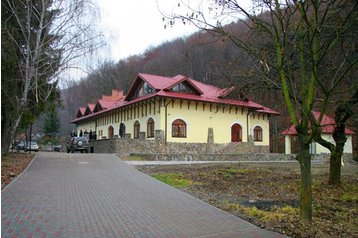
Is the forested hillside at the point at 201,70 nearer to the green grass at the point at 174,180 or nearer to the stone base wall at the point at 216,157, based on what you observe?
the stone base wall at the point at 216,157

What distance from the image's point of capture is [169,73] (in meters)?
56.2

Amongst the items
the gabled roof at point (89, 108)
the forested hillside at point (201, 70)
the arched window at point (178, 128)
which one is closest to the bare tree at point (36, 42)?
the forested hillside at point (201, 70)

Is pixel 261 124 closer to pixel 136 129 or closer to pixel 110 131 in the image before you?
pixel 136 129

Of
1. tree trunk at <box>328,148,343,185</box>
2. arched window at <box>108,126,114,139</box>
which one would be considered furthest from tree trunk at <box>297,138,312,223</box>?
arched window at <box>108,126,114,139</box>

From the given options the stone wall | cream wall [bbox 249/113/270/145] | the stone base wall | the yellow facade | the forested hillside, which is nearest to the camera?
the forested hillside

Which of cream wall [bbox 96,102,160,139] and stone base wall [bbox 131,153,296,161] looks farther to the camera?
cream wall [bbox 96,102,160,139]

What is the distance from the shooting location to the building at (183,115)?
32.7 m

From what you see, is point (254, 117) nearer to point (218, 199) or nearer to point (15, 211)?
point (218, 199)

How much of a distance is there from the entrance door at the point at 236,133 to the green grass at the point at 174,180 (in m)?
21.7

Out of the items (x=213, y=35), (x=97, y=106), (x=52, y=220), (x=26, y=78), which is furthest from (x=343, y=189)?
(x=97, y=106)

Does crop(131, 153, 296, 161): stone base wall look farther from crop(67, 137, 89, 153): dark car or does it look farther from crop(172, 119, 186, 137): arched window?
crop(67, 137, 89, 153): dark car

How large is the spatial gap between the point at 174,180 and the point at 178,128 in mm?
18318

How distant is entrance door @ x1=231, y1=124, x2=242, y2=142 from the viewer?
37.6 m

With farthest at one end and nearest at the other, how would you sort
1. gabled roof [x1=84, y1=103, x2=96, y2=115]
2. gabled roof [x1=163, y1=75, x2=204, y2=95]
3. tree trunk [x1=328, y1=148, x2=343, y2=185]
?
gabled roof [x1=84, y1=103, x2=96, y2=115]
gabled roof [x1=163, y1=75, x2=204, y2=95]
tree trunk [x1=328, y1=148, x2=343, y2=185]
